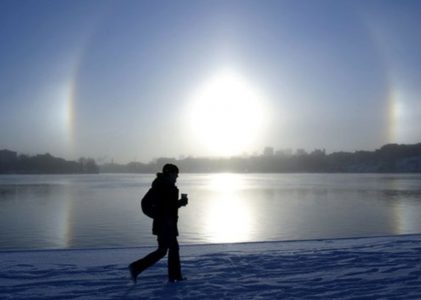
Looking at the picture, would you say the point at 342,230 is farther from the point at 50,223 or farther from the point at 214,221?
the point at 50,223

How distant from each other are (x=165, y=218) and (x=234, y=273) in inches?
68.4

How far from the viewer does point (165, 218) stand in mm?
7516

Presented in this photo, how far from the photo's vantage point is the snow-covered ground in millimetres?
6734

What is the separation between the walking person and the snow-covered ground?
307mm

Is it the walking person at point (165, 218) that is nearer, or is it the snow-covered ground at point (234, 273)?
the snow-covered ground at point (234, 273)

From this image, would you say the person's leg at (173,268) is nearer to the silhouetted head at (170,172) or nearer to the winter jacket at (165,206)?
the winter jacket at (165,206)

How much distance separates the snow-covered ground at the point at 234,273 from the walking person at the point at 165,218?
1.01ft

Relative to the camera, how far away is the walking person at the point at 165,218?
24.4 feet

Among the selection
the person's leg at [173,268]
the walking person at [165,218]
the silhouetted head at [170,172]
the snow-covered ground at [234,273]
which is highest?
the silhouetted head at [170,172]

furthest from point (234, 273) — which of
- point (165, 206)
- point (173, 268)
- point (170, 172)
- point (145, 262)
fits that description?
point (170, 172)

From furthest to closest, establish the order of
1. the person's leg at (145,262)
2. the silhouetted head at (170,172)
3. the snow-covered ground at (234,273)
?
1. the silhouetted head at (170,172)
2. the person's leg at (145,262)
3. the snow-covered ground at (234,273)

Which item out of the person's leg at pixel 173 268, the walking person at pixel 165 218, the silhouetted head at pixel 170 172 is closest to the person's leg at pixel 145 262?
the walking person at pixel 165 218

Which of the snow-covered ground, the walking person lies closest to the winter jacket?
the walking person

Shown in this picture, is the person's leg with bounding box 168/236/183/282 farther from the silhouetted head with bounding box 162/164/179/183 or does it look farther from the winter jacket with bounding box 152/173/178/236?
the silhouetted head with bounding box 162/164/179/183
